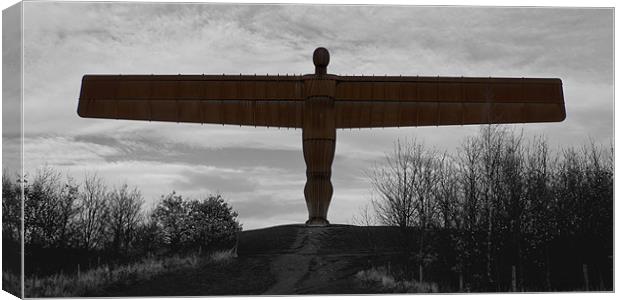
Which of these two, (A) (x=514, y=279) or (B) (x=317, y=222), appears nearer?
(B) (x=317, y=222)

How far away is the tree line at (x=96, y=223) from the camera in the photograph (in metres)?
16.0

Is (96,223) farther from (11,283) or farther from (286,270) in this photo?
(286,270)

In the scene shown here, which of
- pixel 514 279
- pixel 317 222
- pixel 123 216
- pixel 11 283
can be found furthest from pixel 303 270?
pixel 11 283

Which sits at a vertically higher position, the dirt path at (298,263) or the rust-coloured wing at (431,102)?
the rust-coloured wing at (431,102)

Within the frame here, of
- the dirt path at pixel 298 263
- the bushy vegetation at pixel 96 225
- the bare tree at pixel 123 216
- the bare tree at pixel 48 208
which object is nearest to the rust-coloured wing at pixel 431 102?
the dirt path at pixel 298 263

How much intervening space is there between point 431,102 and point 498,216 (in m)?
2.52

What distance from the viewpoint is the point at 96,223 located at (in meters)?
17.7

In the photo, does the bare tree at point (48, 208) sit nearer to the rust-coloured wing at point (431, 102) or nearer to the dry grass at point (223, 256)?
the dry grass at point (223, 256)

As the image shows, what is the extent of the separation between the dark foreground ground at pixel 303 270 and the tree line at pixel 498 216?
0.21 metres

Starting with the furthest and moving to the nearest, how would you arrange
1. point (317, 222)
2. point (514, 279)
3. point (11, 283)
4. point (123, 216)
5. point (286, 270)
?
point (123, 216) < point (514, 279) < point (317, 222) < point (286, 270) < point (11, 283)

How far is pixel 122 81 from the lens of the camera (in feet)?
55.3

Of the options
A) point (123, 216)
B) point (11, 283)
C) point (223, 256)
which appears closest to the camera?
point (11, 283)

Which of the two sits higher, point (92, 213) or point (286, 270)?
point (92, 213)

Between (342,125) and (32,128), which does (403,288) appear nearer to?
(342,125)
